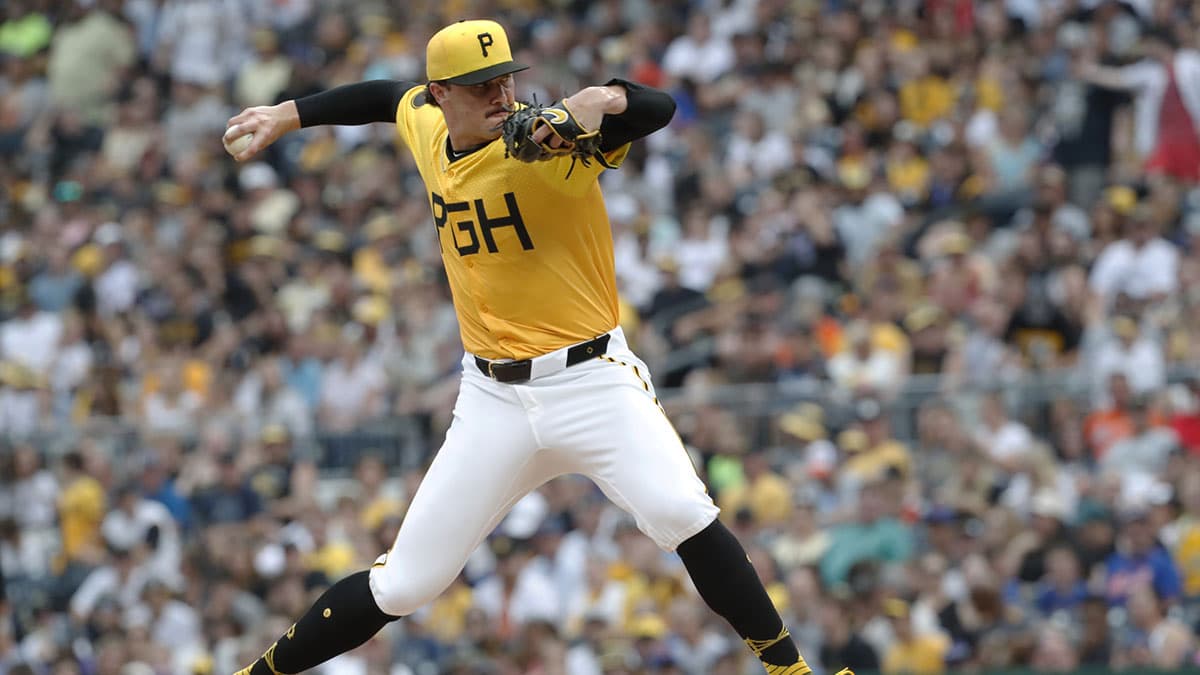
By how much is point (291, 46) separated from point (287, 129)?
13157mm

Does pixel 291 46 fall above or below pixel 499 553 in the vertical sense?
above

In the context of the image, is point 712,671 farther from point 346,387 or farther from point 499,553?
point 346,387

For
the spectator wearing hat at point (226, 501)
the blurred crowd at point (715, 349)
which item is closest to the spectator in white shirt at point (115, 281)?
the blurred crowd at point (715, 349)

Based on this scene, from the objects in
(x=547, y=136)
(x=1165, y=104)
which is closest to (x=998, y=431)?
(x=1165, y=104)

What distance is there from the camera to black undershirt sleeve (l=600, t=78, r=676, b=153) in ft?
20.0

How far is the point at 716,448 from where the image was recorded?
13.4m

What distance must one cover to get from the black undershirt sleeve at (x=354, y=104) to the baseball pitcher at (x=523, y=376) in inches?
12.3

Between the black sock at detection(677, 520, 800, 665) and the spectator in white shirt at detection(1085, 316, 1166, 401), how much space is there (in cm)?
666

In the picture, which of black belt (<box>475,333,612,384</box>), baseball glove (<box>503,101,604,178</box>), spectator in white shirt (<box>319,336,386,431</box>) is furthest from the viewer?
spectator in white shirt (<box>319,336,386,431</box>)

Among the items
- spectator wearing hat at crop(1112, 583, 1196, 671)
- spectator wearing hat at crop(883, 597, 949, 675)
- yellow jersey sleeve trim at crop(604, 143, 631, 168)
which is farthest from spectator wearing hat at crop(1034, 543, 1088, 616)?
yellow jersey sleeve trim at crop(604, 143, 631, 168)

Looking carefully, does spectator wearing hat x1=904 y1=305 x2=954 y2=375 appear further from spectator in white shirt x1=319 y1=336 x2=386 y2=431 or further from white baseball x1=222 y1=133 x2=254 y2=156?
white baseball x1=222 y1=133 x2=254 y2=156

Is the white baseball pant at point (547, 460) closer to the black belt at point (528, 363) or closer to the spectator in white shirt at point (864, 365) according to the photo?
the black belt at point (528, 363)

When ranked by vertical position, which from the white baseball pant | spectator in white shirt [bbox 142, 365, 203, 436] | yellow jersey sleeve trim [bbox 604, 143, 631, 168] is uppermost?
yellow jersey sleeve trim [bbox 604, 143, 631, 168]

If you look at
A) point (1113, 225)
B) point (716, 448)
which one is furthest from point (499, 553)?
point (1113, 225)
